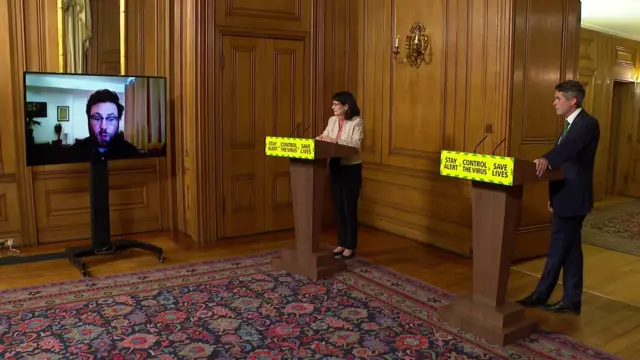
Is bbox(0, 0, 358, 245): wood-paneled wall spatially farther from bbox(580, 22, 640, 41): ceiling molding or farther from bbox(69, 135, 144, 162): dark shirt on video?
bbox(580, 22, 640, 41): ceiling molding

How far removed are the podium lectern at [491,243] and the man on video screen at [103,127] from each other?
2771mm

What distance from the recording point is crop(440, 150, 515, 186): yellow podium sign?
284 cm

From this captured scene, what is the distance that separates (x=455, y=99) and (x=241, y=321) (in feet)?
9.27

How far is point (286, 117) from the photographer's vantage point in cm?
563

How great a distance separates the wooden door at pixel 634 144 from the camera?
29.2 feet

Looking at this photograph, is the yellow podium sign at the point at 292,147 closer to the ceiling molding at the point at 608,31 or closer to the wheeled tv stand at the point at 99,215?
the wheeled tv stand at the point at 99,215

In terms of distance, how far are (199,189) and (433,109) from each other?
2.35 m

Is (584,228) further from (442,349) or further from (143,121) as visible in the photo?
(143,121)

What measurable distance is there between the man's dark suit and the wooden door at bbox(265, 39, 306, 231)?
9.37ft

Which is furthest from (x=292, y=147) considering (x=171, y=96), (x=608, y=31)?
(x=608, y=31)

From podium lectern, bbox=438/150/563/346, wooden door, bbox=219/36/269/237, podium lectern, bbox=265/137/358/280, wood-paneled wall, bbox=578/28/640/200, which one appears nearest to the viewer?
podium lectern, bbox=438/150/563/346

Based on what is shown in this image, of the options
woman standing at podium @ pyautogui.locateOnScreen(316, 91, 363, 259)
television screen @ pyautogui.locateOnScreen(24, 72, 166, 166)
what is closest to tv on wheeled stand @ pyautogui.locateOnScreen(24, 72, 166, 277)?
television screen @ pyautogui.locateOnScreen(24, 72, 166, 166)

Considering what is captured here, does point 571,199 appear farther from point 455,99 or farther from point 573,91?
point 455,99

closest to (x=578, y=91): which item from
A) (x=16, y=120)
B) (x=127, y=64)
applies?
(x=127, y=64)
